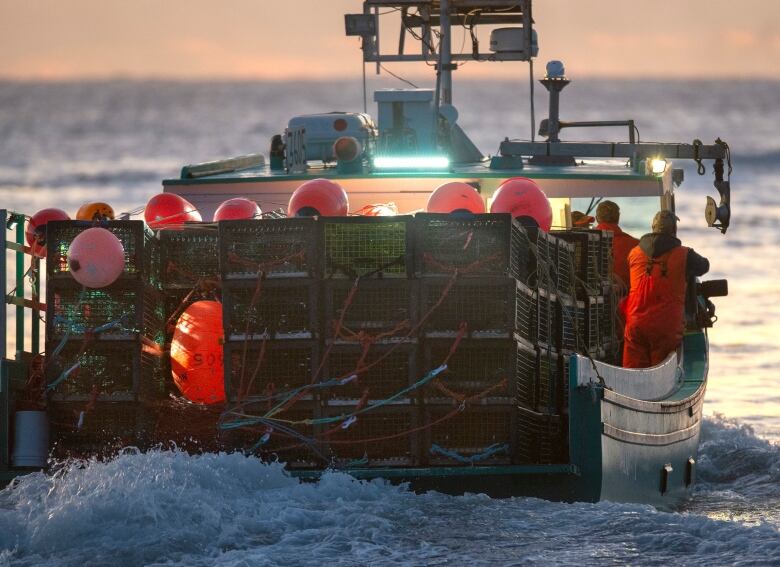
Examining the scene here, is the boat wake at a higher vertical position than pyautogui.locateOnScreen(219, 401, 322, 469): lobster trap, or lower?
lower

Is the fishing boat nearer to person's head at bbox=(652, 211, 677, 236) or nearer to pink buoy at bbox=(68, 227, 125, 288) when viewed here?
pink buoy at bbox=(68, 227, 125, 288)

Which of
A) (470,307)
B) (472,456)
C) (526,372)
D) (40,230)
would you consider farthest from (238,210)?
(472,456)

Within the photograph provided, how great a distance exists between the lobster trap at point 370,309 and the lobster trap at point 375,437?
492mm

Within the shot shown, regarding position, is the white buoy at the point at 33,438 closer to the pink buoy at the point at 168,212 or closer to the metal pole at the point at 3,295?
the metal pole at the point at 3,295

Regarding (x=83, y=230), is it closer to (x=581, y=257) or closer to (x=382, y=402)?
(x=382, y=402)

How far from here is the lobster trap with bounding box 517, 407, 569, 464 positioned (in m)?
13.1

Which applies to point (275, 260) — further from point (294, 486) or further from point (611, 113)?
point (611, 113)

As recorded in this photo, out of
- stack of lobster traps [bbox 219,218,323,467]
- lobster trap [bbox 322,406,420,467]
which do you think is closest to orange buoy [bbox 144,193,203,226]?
stack of lobster traps [bbox 219,218,323,467]

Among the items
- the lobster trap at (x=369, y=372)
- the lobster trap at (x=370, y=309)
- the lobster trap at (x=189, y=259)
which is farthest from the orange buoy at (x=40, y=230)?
the lobster trap at (x=369, y=372)

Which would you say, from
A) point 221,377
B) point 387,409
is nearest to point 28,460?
point 221,377

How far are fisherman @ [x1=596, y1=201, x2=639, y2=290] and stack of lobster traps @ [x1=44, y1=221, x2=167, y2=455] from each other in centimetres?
520

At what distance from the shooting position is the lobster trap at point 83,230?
13.0 metres

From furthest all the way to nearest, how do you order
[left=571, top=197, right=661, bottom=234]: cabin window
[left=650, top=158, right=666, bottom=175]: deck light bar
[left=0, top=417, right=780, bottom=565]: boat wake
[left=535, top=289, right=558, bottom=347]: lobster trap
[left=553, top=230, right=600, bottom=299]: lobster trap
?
[left=571, top=197, right=661, bottom=234]: cabin window, [left=650, top=158, right=666, bottom=175]: deck light bar, [left=553, top=230, right=600, bottom=299]: lobster trap, [left=535, top=289, right=558, bottom=347]: lobster trap, [left=0, top=417, right=780, bottom=565]: boat wake

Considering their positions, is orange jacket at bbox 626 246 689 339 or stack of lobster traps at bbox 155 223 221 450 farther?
orange jacket at bbox 626 246 689 339
